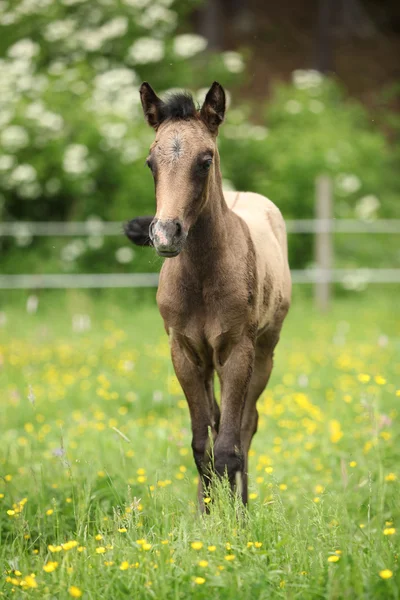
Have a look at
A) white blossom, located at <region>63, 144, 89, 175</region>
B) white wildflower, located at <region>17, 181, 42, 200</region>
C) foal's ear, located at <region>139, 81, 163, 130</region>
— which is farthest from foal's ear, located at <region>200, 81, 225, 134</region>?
white wildflower, located at <region>17, 181, 42, 200</region>

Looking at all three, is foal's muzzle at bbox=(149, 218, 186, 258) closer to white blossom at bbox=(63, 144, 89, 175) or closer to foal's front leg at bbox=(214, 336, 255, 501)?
foal's front leg at bbox=(214, 336, 255, 501)

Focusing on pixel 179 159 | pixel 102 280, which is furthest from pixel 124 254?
pixel 179 159

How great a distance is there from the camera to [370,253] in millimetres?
13461

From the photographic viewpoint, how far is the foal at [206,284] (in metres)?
3.39

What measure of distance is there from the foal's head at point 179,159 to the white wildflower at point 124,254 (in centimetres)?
840

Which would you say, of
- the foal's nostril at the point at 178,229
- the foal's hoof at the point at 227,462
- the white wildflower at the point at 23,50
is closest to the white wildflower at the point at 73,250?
the white wildflower at the point at 23,50

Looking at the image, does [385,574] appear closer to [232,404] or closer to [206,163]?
[232,404]

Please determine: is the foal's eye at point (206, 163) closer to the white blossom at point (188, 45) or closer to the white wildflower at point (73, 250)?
the white wildflower at point (73, 250)

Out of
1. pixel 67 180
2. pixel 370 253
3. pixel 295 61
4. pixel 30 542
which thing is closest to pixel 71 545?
pixel 30 542

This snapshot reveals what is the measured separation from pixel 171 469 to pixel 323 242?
7.49 m

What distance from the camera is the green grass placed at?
9.22ft

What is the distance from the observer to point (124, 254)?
1210 centimetres

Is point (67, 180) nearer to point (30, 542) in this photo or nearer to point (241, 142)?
point (241, 142)

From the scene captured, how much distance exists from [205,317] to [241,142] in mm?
10749
